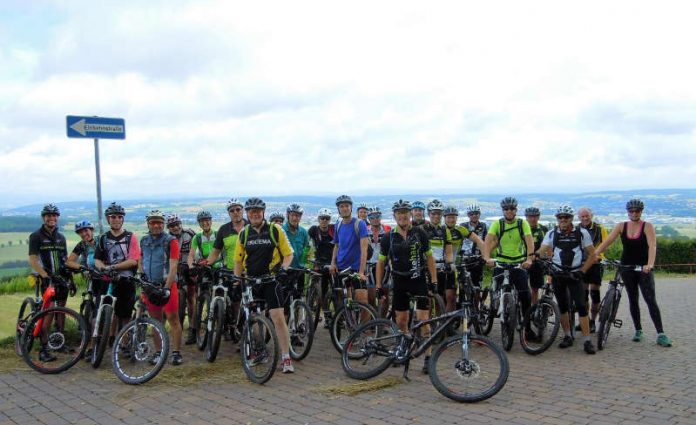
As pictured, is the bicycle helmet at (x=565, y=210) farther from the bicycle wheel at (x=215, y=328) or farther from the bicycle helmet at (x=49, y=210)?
the bicycle helmet at (x=49, y=210)

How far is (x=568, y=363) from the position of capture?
7367 millimetres

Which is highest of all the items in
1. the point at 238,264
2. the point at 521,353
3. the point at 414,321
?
the point at 238,264

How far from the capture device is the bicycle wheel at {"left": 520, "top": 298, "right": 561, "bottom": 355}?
25.5 feet

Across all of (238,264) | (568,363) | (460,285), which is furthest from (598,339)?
(238,264)

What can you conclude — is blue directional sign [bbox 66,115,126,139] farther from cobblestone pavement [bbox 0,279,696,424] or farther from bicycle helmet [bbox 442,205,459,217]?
bicycle helmet [bbox 442,205,459,217]

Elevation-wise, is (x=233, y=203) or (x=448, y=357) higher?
(x=233, y=203)

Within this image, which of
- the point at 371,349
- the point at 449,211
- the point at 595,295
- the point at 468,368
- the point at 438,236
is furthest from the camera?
the point at 595,295

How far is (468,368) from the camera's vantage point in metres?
5.80

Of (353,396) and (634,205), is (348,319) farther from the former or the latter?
(634,205)

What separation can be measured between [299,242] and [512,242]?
10.7 feet

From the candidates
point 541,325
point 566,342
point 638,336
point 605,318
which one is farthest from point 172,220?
point 638,336

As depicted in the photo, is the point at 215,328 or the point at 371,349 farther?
the point at 215,328

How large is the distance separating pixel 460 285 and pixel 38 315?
237 inches

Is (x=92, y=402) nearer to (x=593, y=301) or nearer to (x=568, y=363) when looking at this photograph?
(x=568, y=363)
